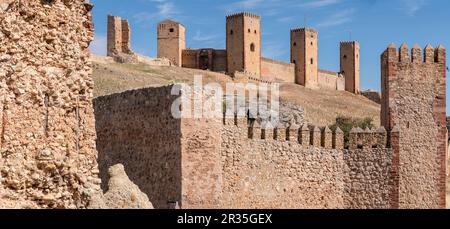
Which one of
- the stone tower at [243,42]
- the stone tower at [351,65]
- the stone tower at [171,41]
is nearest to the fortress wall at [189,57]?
the stone tower at [171,41]

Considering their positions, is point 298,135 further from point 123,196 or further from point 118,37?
point 118,37

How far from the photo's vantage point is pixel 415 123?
1942 cm

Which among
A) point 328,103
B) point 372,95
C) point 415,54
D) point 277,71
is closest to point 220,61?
point 277,71

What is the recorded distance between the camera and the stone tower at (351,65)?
84.5 metres

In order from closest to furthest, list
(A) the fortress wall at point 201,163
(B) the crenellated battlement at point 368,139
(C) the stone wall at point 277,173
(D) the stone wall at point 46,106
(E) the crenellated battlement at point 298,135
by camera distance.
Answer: (D) the stone wall at point 46,106, (A) the fortress wall at point 201,163, (C) the stone wall at point 277,173, (E) the crenellated battlement at point 298,135, (B) the crenellated battlement at point 368,139

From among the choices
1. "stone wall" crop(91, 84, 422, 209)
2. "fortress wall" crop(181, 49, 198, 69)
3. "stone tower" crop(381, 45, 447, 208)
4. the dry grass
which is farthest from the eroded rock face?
"fortress wall" crop(181, 49, 198, 69)

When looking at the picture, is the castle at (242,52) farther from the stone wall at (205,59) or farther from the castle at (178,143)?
the castle at (178,143)

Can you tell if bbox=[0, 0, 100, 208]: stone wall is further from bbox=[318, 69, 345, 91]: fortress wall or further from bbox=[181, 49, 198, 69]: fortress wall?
bbox=[318, 69, 345, 91]: fortress wall

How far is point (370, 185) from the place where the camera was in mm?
19141

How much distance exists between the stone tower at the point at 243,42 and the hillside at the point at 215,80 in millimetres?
3032

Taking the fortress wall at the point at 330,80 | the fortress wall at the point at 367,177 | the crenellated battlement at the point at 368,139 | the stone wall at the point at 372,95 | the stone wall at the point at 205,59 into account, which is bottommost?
the fortress wall at the point at 367,177

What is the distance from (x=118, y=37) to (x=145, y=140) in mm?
52616

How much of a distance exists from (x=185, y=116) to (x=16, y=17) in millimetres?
8148

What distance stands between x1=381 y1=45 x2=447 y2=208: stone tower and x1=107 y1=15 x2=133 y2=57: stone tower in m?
47.3
